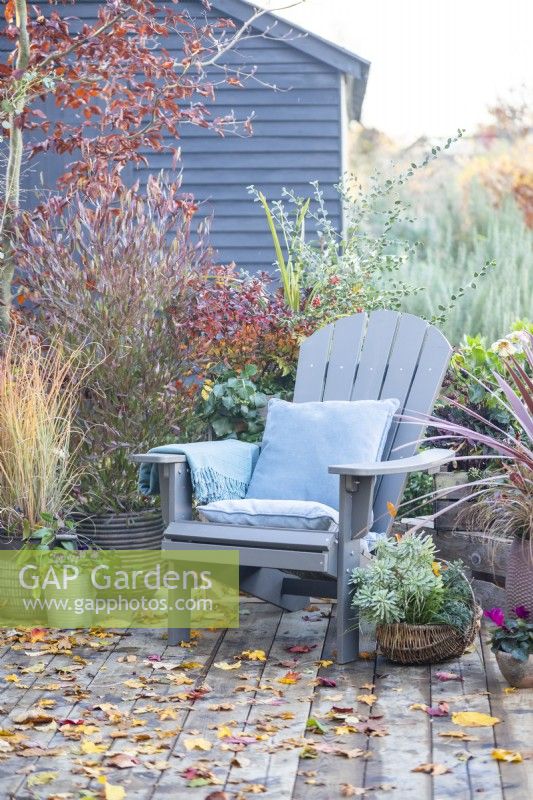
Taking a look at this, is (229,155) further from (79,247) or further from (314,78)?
(79,247)

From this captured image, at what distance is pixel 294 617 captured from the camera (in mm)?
3773

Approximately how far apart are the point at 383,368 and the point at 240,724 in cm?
159

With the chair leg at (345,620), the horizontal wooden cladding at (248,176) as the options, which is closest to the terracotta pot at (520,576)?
the chair leg at (345,620)

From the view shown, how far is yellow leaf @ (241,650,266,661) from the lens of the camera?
10.7ft

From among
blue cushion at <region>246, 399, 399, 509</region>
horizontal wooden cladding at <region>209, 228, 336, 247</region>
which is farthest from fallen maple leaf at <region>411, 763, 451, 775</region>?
horizontal wooden cladding at <region>209, 228, 336, 247</region>

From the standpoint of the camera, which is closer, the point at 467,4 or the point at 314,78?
the point at 314,78

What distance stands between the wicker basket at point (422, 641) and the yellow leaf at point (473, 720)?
1.43ft

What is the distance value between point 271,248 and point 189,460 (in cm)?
387

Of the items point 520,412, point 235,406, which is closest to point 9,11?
point 235,406

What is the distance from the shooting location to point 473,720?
263 centimetres

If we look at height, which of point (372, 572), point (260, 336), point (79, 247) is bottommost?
point (372, 572)

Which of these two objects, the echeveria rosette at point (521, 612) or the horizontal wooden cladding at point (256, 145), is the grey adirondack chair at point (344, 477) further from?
the horizontal wooden cladding at point (256, 145)

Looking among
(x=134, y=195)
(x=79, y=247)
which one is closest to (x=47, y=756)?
(x=79, y=247)

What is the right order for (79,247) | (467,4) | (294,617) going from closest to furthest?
1. (294,617)
2. (79,247)
3. (467,4)
